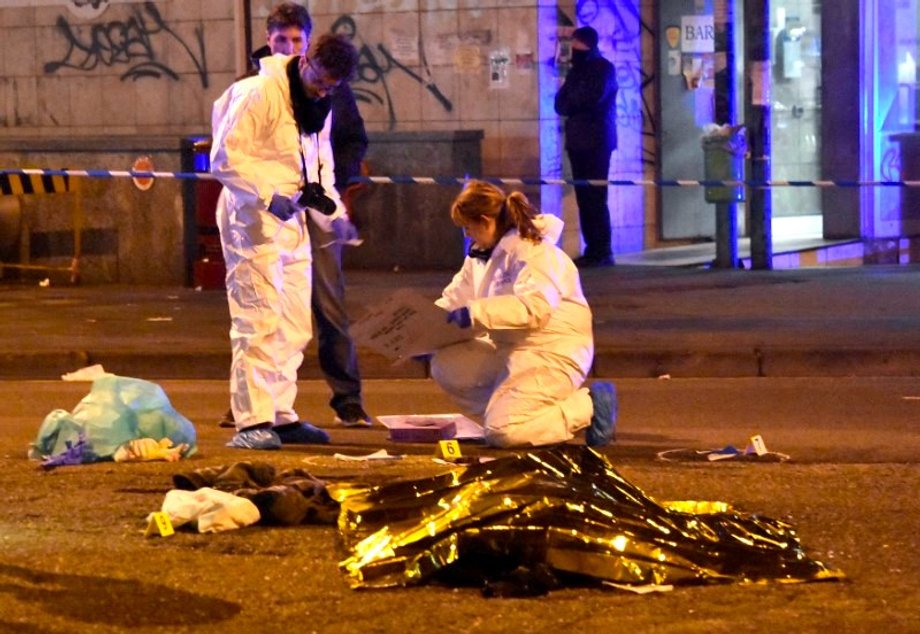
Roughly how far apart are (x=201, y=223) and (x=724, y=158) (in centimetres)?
438

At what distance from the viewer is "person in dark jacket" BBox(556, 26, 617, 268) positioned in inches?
589

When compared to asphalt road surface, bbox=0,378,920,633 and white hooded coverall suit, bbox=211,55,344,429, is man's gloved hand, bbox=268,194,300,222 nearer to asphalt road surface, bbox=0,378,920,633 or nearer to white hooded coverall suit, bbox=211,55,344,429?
white hooded coverall suit, bbox=211,55,344,429

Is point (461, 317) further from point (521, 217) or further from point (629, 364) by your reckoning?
point (629, 364)

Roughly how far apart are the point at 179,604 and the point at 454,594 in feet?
2.63

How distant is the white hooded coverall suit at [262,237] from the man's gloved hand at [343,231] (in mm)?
252

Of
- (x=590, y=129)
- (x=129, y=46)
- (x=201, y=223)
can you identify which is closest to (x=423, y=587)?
(x=201, y=223)

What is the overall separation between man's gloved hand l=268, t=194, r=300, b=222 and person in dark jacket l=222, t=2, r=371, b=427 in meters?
0.42

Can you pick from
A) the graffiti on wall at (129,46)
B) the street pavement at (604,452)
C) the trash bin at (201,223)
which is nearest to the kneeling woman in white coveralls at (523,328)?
the street pavement at (604,452)

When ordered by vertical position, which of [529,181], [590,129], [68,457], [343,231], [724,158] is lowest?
[68,457]

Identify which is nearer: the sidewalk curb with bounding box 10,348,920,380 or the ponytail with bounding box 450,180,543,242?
the ponytail with bounding box 450,180,543,242

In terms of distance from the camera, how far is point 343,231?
26.1 feet

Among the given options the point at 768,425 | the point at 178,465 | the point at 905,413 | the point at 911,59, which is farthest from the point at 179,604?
the point at 911,59

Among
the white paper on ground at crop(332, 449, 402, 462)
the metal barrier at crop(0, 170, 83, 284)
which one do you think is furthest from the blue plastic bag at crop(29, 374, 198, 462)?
the metal barrier at crop(0, 170, 83, 284)

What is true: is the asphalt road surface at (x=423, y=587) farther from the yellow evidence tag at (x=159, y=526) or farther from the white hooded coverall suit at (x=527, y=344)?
the white hooded coverall suit at (x=527, y=344)
